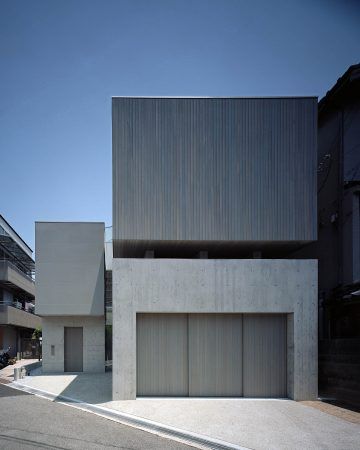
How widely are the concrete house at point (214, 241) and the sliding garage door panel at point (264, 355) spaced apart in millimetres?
36

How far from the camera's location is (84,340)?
24.3 m

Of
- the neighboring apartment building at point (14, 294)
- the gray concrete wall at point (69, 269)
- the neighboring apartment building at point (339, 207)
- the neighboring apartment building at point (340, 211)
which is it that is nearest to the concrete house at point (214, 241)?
the neighboring apartment building at point (340, 211)

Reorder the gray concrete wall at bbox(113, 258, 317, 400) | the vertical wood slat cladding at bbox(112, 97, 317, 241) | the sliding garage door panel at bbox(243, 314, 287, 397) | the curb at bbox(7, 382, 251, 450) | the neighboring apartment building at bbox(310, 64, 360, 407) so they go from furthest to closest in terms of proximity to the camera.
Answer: the neighboring apartment building at bbox(310, 64, 360, 407) → the vertical wood slat cladding at bbox(112, 97, 317, 241) → the sliding garage door panel at bbox(243, 314, 287, 397) → the gray concrete wall at bbox(113, 258, 317, 400) → the curb at bbox(7, 382, 251, 450)

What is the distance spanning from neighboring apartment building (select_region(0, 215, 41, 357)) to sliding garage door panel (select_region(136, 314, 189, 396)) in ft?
69.3

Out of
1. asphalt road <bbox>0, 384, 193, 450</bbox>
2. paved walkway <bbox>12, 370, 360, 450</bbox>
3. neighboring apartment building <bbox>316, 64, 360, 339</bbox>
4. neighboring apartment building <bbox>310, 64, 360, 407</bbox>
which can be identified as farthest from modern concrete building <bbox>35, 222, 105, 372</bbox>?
neighboring apartment building <bbox>316, 64, 360, 339</bbox>

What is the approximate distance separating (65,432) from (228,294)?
6.85m

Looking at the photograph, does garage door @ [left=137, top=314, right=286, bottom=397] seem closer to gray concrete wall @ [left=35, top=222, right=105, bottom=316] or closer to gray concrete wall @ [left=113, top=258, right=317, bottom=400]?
gray concrete wall @ [left=113, top=258, right=317, bottom=400]

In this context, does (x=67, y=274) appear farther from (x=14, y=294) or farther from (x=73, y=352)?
(x=14, y=294)

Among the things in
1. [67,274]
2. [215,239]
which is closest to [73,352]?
[67,274]

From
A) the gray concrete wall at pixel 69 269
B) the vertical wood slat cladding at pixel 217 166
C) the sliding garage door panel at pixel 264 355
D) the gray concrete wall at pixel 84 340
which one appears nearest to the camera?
the sliding garage door panel at pixel 264 355

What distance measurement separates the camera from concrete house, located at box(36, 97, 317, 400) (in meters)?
14.7

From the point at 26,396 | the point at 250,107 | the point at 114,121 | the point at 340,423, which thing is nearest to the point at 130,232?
the point at 114,121

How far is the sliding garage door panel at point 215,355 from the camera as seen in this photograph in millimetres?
14773

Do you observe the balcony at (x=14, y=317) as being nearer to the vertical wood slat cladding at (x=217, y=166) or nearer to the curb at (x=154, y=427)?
the curb at (x=154, y=427)
